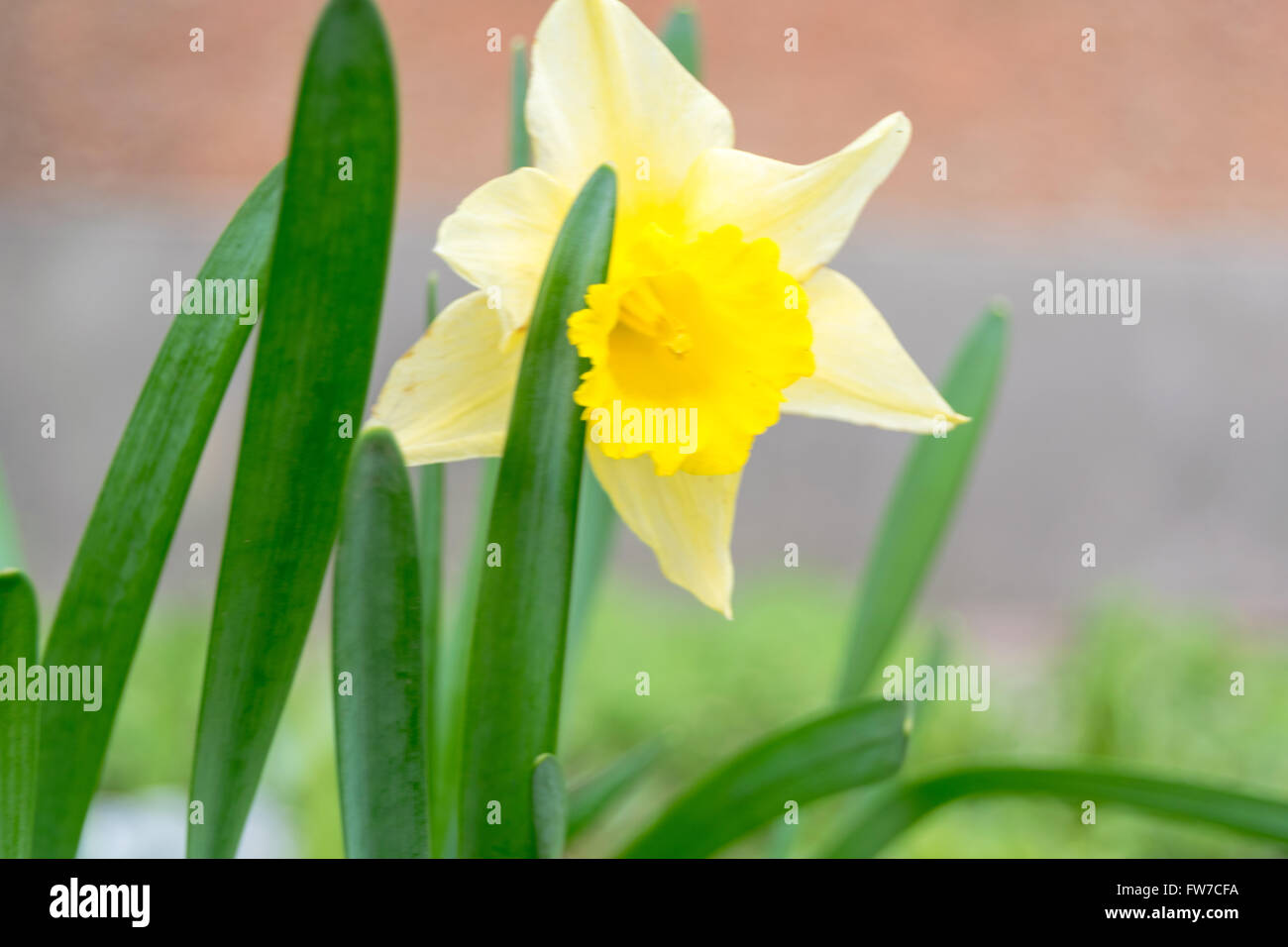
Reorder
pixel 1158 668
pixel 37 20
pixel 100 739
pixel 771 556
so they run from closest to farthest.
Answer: pixel 100 739 → pixel 1158 668 → pixel 771 556 → pixel 37 20

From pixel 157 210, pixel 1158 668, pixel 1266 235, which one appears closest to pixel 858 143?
pixel 1158 668

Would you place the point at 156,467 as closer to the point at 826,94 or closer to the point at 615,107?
the point at 615,107

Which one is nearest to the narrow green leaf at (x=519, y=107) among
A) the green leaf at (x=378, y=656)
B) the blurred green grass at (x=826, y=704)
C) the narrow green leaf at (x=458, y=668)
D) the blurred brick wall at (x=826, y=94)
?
the narrow green leaf at (x=458, y=668)

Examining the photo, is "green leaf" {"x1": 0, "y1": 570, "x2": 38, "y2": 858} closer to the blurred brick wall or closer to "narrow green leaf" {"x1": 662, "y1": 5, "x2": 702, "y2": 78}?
"narrow green leaf" {"x1": 662, "y1": 5, "x2": 702, "y2": 78}

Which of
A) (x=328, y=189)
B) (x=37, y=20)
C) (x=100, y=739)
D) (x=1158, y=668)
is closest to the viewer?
(x=328, y=189)

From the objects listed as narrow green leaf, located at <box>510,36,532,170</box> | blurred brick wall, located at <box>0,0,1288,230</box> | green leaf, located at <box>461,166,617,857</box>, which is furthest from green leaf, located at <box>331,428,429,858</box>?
blurred brick wall, located at <box>0,0,1288,230</box>

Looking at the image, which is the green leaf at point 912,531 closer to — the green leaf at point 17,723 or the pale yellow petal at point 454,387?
the pale yellow petal at point 454,387
